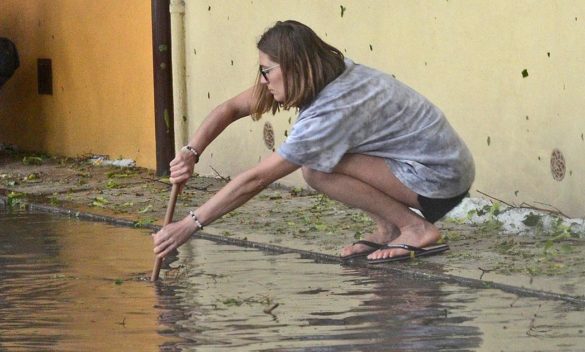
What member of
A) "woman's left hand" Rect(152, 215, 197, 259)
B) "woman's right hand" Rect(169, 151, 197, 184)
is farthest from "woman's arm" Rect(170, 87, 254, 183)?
"woman's left hand" Rect(152, 215, 197, 259)

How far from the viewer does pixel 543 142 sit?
896 cm

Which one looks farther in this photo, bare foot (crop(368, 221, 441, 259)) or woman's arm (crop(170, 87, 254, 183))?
bare foot (crop(368, 221, 441, 259))

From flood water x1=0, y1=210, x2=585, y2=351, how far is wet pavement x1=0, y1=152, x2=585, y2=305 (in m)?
0.17

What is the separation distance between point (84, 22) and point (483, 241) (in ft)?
21.4

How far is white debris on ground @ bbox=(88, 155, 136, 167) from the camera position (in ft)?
43.1

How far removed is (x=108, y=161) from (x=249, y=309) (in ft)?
22.9

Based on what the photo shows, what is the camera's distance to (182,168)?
23.6ft

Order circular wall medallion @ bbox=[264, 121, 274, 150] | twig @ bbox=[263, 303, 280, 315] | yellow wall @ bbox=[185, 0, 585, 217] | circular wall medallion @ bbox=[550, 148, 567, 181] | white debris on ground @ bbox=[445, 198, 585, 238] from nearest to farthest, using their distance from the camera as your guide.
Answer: twig @ bbox=[263, 303, 280, 315] → white debris on ground @ bbox=[445, 198, 585, 238] → yellow wall @ bbox=[185, 0, 585, 217] → circular wall medallion @ bbox=[550, 148, 567, 181] → circular wall medallion @ bbox=[264, 121, 274, 150]

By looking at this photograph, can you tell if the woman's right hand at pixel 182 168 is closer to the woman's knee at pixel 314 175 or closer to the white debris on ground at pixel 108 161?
the woman's knee at pixel 314 175

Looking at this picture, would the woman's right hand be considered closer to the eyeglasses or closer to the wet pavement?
the eyeglasses

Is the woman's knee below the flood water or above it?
above

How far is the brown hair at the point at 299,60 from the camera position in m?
7.18

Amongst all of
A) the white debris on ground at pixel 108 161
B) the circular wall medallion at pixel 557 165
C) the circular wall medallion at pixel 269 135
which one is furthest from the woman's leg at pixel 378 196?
the white debris on ground at pixel 108 161

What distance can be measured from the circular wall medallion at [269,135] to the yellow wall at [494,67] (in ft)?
0.44
